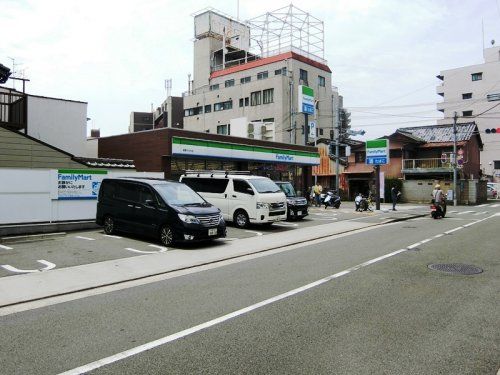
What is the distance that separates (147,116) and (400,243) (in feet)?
284

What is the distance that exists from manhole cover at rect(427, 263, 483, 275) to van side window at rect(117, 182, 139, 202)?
27.9 feet

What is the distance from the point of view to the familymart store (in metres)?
20.8

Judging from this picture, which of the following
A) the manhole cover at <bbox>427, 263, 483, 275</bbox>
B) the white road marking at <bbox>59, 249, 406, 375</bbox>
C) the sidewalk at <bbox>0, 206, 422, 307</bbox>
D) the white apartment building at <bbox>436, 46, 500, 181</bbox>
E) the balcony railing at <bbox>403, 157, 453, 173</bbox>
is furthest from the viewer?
the white apartment building at <bbox>436, 46, 500, 181</bbox>

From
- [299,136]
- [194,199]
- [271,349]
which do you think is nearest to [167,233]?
[194,199]

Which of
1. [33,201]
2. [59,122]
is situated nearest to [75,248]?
[33,201]

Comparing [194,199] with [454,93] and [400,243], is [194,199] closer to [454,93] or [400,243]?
[400,243]

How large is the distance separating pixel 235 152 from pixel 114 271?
16.5 metres

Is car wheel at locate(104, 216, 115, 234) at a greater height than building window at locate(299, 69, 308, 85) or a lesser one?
lesser

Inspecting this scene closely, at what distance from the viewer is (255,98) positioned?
191 feet

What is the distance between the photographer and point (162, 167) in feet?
67.7

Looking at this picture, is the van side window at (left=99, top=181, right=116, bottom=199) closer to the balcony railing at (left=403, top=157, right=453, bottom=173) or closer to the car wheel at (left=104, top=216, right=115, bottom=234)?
the car wheel at (left=104, top=216, right=115, bottom=234)

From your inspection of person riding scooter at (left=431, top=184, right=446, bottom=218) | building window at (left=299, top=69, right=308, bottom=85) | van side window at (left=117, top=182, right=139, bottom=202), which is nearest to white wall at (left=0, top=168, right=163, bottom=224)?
van side window at (left=117, top=182, right=139, bottom=202)

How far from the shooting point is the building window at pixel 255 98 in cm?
5759

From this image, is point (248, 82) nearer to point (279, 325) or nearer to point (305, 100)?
point (305, 100)
